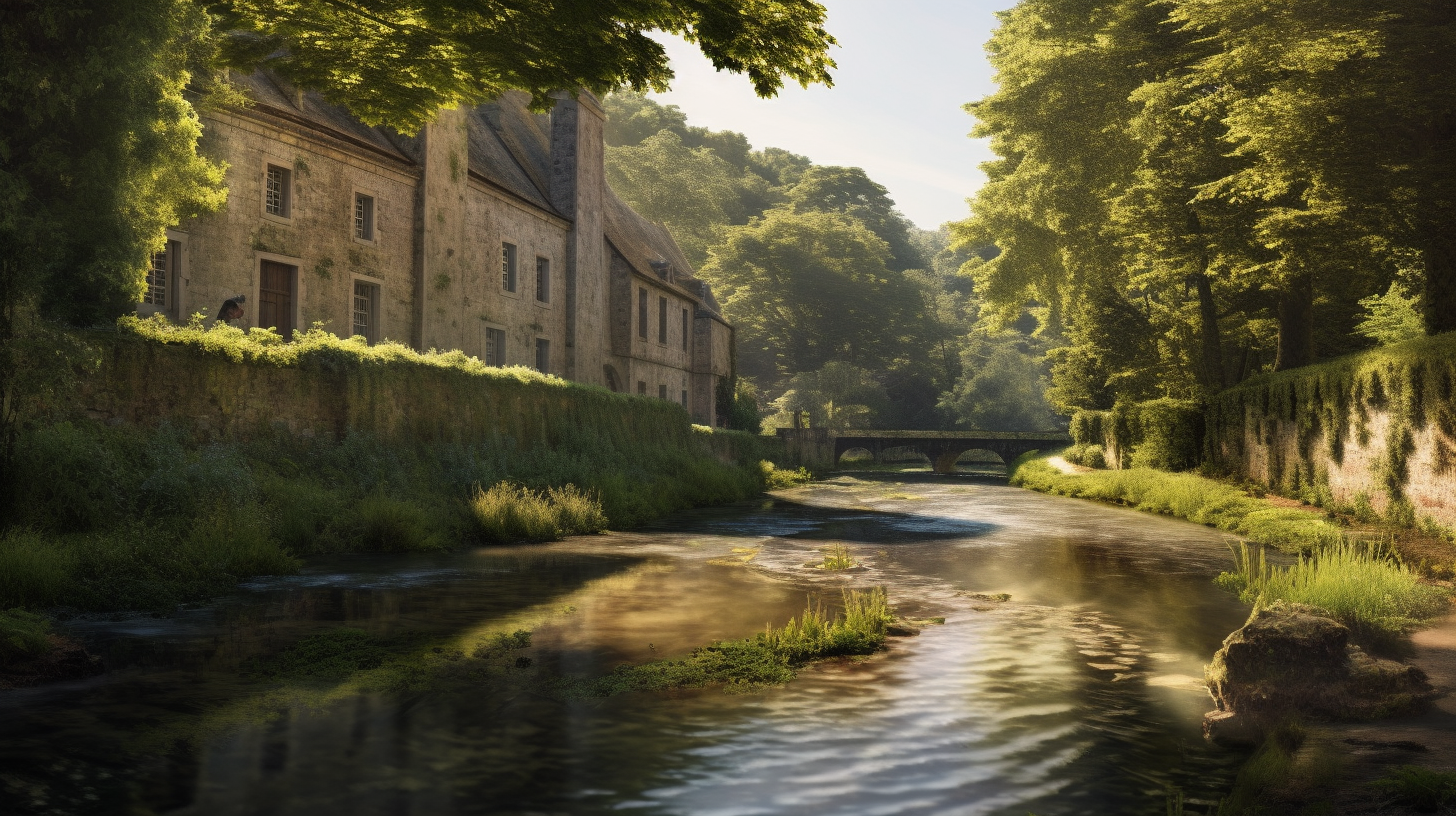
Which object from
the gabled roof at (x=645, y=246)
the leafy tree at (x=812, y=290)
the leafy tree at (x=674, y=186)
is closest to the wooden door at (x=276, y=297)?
the gabled roof at (x=645, y=246)

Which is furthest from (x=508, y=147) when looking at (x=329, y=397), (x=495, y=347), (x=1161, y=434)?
(x=1161, y=434)

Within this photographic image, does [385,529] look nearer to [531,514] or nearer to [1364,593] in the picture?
[531,514]

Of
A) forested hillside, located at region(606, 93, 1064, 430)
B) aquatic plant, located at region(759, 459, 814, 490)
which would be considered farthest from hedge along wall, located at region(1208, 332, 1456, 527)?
forested hillside, located at region(606, 93, 1064, 430)

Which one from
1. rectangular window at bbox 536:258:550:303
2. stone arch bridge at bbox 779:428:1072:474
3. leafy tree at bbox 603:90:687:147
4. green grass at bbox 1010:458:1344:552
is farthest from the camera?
leafy tree at bbox 603:90:687:147

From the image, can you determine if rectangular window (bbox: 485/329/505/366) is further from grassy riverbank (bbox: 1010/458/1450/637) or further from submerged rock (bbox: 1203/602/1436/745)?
submerged rock (bbox: 1203/602/1436/745)

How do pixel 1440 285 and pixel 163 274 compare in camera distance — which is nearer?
pixel 1440 285

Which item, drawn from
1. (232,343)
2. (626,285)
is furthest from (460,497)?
(626,285)

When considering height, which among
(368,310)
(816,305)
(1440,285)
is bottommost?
(1440,285)

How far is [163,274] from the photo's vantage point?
75.2ft

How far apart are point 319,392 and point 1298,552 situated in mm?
17569

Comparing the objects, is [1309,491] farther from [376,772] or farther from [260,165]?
[260,165]

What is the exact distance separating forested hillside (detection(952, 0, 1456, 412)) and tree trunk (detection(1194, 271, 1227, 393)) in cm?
8

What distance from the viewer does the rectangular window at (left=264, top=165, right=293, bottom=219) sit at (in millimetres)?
25781

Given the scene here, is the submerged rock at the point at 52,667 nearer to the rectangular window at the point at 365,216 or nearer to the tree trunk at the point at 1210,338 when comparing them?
the rectangular window at the point at 365,216
